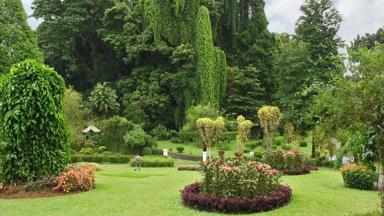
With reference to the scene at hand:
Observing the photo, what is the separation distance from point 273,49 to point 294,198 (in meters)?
43.3

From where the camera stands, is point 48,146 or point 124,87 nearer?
point 48,146

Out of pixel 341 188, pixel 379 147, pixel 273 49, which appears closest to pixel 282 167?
pixel 341 188

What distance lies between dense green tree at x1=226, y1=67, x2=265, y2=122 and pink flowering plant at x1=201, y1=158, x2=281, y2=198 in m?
35.0

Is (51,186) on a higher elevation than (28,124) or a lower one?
lower

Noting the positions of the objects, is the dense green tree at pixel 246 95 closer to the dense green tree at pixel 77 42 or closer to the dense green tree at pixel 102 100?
the dense green tree at pixel 102 100

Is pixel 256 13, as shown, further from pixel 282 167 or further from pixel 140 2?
pixel 282 167

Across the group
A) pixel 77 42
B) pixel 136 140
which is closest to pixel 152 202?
pixel 136 140

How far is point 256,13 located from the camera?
56594 millimetres

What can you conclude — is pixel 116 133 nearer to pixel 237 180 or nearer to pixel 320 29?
pixel 320 29

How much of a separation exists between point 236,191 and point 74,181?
603 cm

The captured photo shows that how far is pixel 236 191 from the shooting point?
11609 mm

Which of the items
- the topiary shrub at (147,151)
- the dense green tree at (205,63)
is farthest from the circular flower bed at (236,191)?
the dense green tree at (205,63)

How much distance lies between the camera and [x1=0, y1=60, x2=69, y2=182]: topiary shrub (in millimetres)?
14531

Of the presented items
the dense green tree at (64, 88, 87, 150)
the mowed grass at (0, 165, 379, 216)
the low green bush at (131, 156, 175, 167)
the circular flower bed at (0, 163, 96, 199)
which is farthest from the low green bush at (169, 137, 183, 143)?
the circular flower bed at (0, 163, 96, 199)
